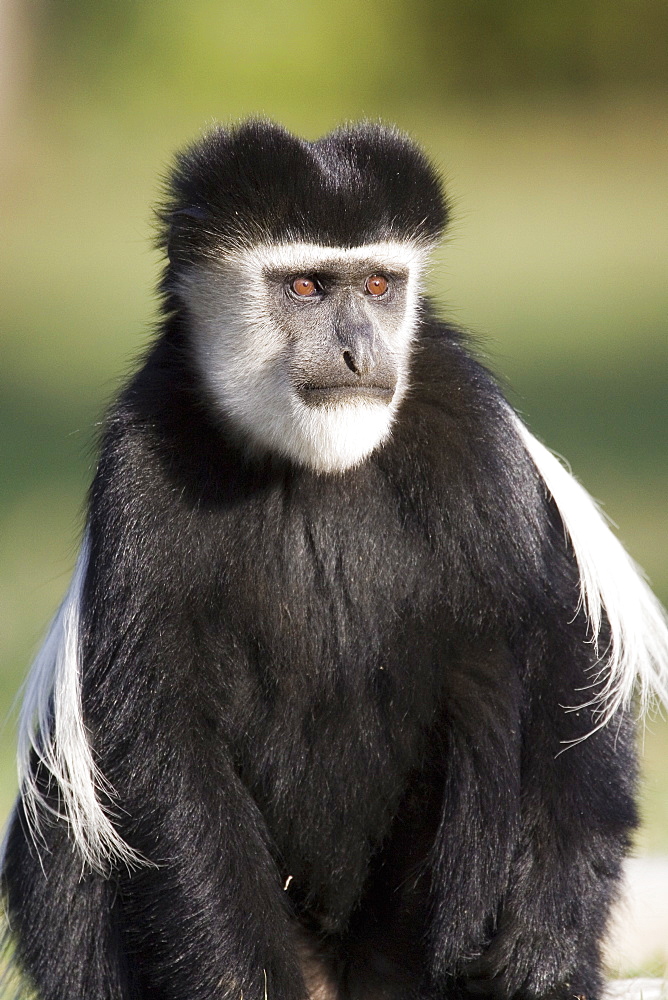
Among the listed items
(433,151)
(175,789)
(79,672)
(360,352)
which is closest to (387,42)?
(433,151)

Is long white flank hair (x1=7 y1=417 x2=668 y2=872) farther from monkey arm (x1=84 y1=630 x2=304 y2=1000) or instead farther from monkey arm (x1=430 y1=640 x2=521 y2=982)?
monkey arm (x1=430 y1=640 x2=521 y2=982)

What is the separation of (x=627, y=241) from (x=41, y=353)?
677 cm

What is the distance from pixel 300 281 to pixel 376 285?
137 mm

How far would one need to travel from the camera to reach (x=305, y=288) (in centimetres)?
266

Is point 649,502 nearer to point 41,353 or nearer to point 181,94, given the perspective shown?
point 41,353

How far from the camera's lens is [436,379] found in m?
2.76

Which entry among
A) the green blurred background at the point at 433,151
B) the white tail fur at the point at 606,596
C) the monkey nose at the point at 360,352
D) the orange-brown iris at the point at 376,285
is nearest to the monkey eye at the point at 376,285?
the orange-brown iris at the point at 376,285

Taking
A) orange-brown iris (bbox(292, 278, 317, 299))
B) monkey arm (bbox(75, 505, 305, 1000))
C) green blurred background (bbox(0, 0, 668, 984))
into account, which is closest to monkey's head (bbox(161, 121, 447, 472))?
orange-brown iris (bbox(292, 278, 317, 299))

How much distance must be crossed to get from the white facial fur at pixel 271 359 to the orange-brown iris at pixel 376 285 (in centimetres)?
2

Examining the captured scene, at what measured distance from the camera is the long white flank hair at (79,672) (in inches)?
102

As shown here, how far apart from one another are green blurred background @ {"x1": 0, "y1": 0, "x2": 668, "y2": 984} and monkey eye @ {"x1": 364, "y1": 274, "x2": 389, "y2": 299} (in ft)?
9.59

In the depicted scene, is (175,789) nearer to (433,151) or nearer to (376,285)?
(376,285)

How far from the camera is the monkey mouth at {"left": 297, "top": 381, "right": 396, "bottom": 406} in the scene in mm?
2543

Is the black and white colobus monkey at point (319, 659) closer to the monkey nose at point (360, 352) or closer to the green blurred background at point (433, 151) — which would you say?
the monkey nose at point (360, 352)
